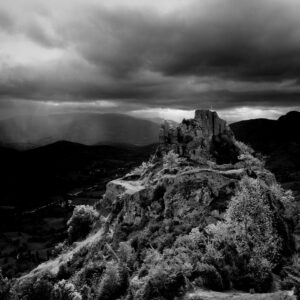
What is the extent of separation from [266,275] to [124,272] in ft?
94.5

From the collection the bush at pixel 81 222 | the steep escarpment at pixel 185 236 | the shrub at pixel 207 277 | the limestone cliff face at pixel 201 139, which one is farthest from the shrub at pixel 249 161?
the bush at pixel 81 222

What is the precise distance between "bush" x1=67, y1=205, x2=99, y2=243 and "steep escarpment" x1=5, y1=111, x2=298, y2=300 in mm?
3475

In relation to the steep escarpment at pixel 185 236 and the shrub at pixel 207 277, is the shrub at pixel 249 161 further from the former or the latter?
the shrub at pixel 207 277

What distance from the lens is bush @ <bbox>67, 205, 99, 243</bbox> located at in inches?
4380

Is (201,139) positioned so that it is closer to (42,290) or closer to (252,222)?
(252,222)

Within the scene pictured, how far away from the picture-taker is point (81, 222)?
365 feet

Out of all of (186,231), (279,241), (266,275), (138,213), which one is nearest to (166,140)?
(138,213)

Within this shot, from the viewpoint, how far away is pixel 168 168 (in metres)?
96.6

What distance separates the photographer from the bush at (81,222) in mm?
111262

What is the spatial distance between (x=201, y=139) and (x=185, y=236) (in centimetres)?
3661

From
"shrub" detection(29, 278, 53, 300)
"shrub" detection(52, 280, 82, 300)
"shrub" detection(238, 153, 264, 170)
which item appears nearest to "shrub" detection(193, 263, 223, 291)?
"shrub" detection(52, 280, 82, 300)

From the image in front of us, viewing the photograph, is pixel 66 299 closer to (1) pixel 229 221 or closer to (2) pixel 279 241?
(1) pixel 229 221

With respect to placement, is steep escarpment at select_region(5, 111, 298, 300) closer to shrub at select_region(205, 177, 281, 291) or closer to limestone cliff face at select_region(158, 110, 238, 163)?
shrub at select_region(205, 177, 281, 291)

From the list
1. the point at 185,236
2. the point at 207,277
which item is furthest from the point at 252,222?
the point at 207,277
